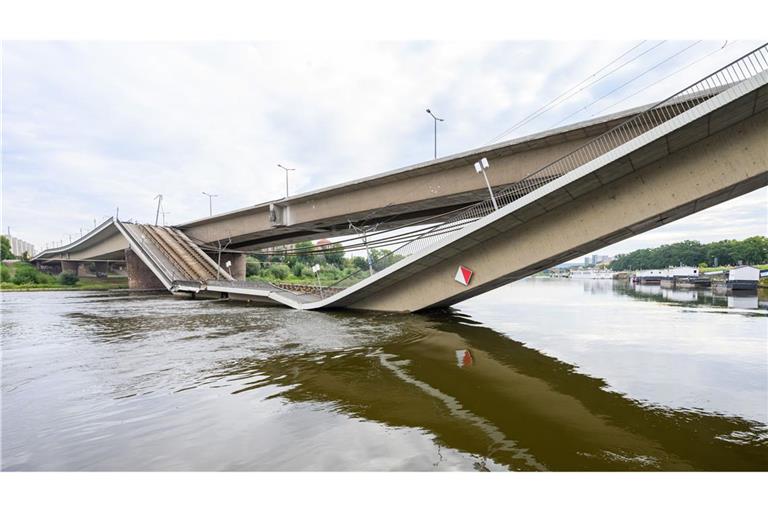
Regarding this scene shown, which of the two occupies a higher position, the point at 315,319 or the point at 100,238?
the point at 100,238

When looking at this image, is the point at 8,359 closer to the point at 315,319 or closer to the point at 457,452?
the point at 315,319

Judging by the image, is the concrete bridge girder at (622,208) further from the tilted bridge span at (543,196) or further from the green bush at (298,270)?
the green bush at (298,270)

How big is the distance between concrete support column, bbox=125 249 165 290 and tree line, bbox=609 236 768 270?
10151cm

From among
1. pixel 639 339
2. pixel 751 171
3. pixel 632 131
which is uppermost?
pixel 632 131

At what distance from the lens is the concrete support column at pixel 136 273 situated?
40.1 m

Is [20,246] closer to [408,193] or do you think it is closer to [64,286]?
[64,286]

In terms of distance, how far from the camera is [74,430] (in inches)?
193

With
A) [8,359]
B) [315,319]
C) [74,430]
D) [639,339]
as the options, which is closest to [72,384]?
[74,430]

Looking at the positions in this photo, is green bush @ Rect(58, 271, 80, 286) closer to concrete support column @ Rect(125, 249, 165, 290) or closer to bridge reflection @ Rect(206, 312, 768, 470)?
concrete support column @ Rect(125, 249, 165, 290)

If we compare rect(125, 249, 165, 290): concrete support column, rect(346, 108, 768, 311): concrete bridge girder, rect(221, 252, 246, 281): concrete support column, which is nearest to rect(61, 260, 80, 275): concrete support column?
rect(125, 249, 165, 290): concrete support column

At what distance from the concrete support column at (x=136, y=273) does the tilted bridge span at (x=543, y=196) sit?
1622 centimetres

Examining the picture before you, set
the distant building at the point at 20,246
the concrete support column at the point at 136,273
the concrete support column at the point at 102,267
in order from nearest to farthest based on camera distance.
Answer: the concrete support column at the point at 136,273, the concrete support column at the point at 102,267, the distant building at the point at 20,246

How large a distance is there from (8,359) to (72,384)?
4.16 meters

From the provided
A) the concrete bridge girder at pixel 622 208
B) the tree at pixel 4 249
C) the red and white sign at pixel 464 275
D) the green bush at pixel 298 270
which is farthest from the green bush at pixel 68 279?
the red and white sign at pixel 464 275
